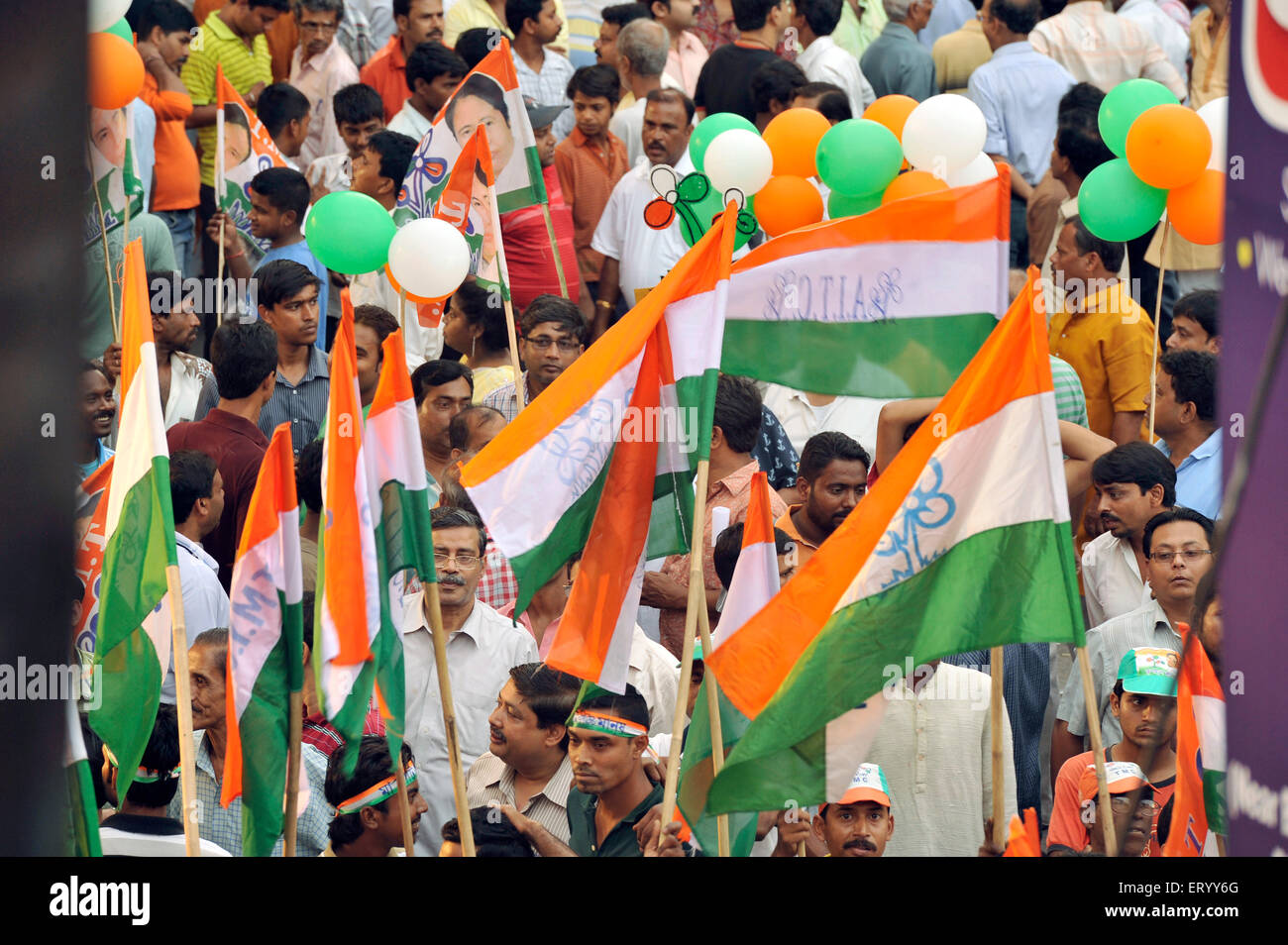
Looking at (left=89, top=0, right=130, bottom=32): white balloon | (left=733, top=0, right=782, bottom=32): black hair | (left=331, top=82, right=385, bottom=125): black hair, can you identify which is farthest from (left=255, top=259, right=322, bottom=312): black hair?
(left=733, top=0, right=782, bottom=32): black hair

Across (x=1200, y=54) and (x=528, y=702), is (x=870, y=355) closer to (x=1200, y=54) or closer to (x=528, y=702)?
(x=528, y=702)

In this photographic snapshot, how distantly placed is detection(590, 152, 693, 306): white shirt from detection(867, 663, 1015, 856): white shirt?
3801 millimetres

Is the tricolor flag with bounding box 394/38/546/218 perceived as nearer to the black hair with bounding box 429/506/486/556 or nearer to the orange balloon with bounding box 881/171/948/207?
the orange balloon with bounding box 881/171/948/207

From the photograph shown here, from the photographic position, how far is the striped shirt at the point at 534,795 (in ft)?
16.8

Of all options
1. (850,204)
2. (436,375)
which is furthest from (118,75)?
(850,204)

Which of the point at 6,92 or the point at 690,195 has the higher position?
the point at 690,195

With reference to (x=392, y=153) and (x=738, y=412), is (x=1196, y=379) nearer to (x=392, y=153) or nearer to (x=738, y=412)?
(x=738, y=412)

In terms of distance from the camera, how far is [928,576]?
13.4ft

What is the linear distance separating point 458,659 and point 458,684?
3.6 inches

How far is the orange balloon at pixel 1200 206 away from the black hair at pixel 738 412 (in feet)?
5.95

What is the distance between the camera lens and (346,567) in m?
4.25

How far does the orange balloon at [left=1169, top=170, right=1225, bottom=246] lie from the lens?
21.5 feet

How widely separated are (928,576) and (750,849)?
103cm
